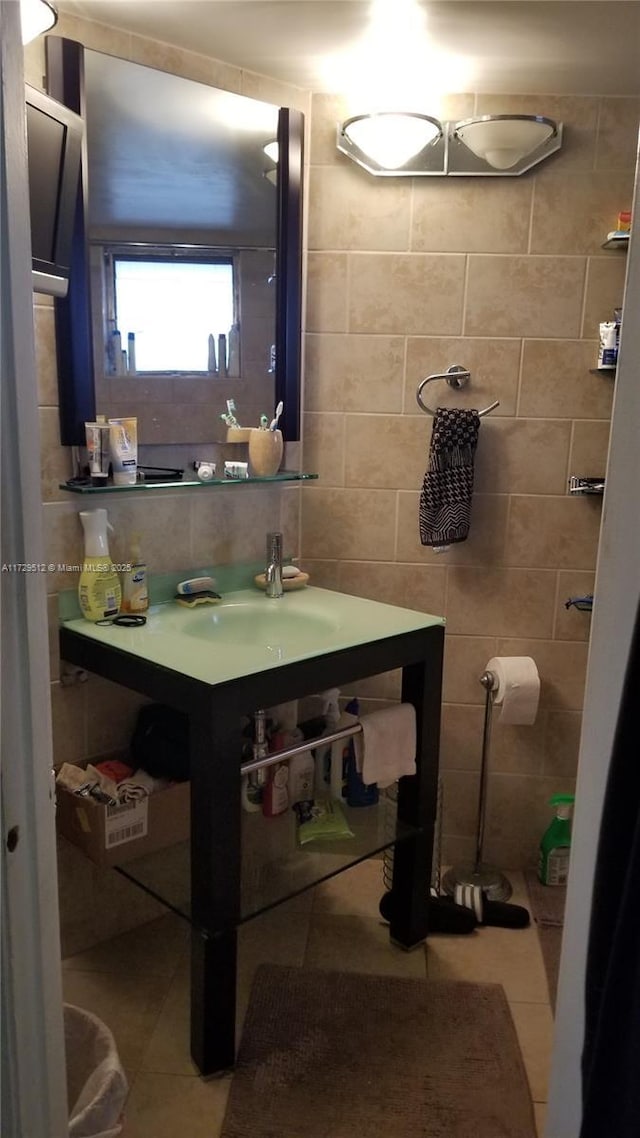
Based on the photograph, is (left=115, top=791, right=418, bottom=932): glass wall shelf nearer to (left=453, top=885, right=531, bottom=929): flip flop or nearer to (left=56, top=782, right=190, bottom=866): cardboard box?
(left=56, top=782, right=190, bottom=866): cardboard box

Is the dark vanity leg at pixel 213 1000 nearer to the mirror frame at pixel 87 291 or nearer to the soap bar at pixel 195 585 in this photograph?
the soap bar at pixel 195 585

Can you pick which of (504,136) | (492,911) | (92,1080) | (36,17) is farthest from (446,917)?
(36,17)

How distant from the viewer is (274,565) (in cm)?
223

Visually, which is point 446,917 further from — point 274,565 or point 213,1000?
point 274,565

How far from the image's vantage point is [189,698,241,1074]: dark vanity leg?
1647mm

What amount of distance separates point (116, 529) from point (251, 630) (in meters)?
0.41

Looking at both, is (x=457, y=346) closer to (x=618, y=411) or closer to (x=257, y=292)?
(x=257, y=292)

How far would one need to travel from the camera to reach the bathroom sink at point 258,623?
6.73 ft

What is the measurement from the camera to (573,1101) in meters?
0.97

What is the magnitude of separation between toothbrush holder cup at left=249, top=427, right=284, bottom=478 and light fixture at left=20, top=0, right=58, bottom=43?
94 centimetres

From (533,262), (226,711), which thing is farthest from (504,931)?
(533,262)

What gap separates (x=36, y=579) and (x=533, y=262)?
5.66ft

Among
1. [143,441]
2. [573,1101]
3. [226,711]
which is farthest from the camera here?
[143,441]

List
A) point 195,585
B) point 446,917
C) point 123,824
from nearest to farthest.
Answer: point 123,824, point 195,585, point 446,917
